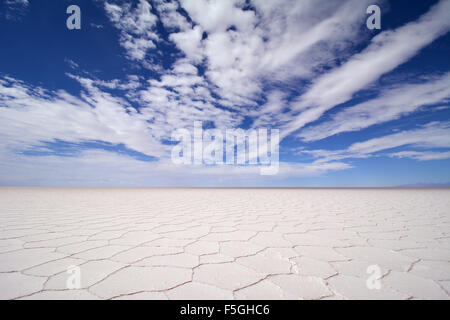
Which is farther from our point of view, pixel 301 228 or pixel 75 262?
pixel 301 228

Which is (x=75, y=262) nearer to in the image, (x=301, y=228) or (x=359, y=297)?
(x=359, y=297)

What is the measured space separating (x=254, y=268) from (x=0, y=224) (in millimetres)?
2932

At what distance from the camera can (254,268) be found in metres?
1.18

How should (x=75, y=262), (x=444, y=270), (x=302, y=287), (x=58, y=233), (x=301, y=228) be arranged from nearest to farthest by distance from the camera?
(x=302, y=287) → (x=444, y=270) → (x=75, y=262) → (x=58, y=233) → (x=301, y=228)
